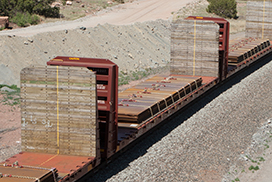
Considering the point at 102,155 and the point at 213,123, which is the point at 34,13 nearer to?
the point at 213,123

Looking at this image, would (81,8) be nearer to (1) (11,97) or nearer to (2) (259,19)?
(2) (259,19)

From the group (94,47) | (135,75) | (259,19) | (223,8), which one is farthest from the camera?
(223,8)

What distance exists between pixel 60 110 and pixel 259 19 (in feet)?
84.7

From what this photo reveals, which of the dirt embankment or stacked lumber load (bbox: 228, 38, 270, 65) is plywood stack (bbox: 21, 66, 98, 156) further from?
stacked lumber load (bbox: 228, 38, 270, 65)

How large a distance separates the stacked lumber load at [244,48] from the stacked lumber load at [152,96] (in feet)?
18.5

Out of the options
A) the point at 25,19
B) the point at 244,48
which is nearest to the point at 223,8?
the point at 25,19

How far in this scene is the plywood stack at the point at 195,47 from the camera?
69.5 feet

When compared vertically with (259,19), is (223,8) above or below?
above

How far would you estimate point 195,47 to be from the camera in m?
21.5

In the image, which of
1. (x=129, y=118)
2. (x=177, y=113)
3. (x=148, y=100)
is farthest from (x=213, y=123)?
(x=129, y=118)

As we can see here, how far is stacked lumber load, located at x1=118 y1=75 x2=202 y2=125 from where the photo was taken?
1504 centimetres

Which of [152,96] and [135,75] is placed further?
[135,75]

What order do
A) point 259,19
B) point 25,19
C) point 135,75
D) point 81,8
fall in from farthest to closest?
point 81,8
point 25,19
point 259,19
point 135,75

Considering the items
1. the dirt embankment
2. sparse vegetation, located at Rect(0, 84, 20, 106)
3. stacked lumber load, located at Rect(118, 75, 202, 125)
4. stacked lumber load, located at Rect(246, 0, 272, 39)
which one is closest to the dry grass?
the dirt embankment
